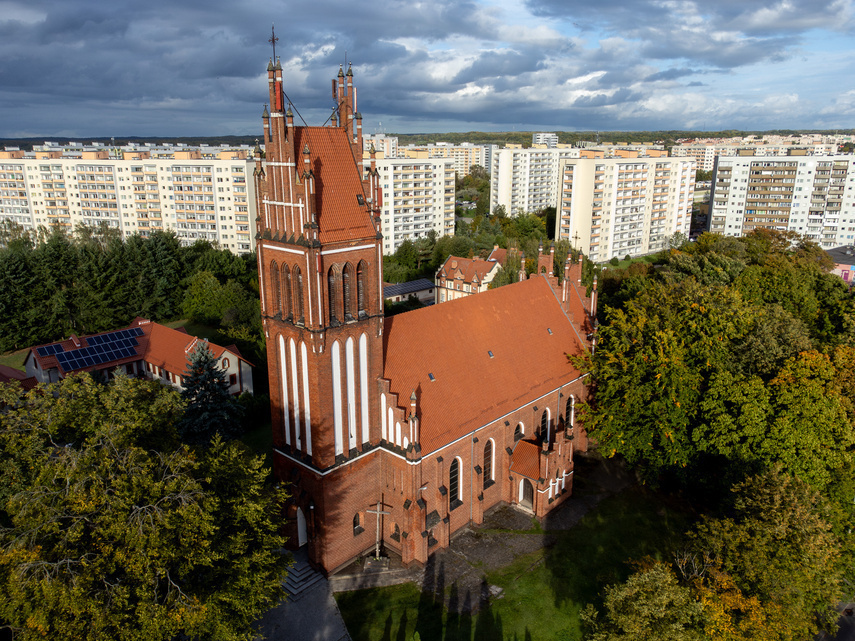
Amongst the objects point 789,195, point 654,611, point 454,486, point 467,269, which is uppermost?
point 789,195

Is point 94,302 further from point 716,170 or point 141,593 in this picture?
point 716,170

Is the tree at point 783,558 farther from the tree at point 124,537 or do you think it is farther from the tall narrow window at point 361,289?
the tree at point 124,537

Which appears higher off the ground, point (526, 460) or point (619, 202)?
point (619, 202)

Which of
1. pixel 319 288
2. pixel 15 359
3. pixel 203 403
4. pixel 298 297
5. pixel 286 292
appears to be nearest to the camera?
pixel 319 288

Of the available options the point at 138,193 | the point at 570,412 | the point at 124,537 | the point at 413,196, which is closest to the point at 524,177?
the point at 413,196

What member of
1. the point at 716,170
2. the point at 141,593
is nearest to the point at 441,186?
A: the point at 716,170

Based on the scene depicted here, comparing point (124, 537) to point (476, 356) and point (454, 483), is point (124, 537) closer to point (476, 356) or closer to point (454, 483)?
point (454, 483)

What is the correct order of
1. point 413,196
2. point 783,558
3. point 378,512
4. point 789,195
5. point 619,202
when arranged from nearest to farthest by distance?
point 783,558 < point 378,512 < point 789,195 < point 413,196 < point 619,202

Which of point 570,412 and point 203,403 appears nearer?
point 570,412
